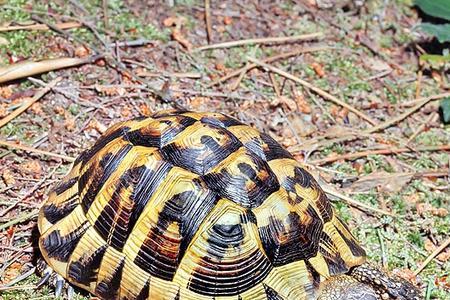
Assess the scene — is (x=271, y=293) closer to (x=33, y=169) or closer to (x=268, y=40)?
(x=33, y=169)

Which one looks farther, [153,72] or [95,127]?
[153,72]

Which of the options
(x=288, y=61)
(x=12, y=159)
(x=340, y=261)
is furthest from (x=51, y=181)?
(x=288, y=61)

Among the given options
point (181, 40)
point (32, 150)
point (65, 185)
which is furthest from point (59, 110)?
point (181, 40)

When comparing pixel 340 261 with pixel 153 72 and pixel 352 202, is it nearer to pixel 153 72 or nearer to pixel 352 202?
pixel 352 202

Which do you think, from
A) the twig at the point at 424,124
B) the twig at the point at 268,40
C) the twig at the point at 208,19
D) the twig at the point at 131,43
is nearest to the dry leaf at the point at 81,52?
the twig at the point at 131,43

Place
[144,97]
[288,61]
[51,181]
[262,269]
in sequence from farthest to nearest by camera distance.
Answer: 1. [288,61]
2. [144,97]
3. [51,181]
4. [262,269]

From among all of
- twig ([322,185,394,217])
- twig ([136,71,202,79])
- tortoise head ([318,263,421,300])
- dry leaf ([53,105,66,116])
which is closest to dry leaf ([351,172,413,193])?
twig ([322,185,394,217])

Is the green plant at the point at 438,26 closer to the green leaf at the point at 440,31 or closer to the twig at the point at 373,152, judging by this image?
the green leaf at the point at 440,31
